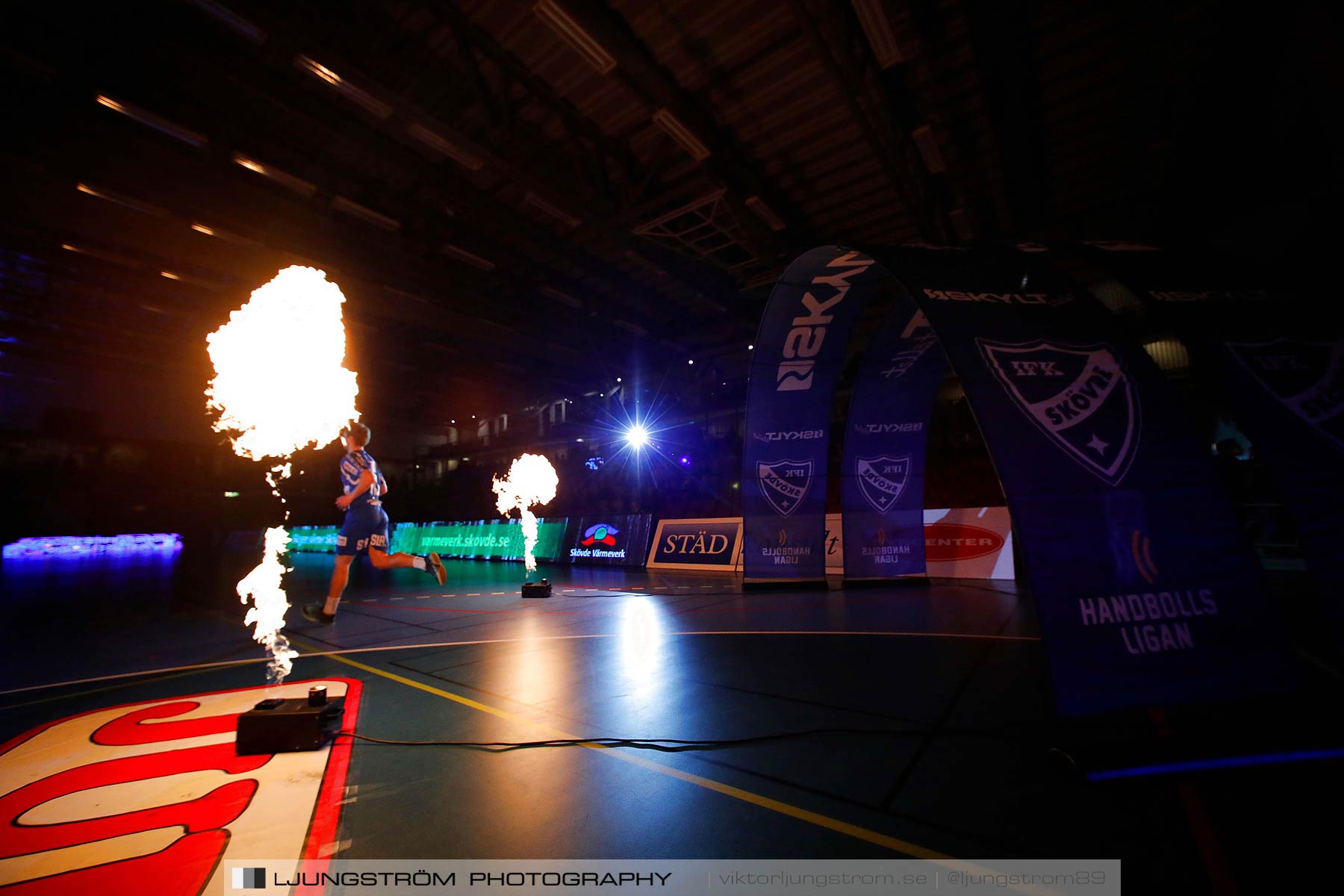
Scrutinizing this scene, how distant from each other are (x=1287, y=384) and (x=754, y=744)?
13.6 feet

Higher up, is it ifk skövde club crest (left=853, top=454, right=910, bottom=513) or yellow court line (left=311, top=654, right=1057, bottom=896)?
ifk skövde club crest (left=853, top=454, right=910, bottom=513)

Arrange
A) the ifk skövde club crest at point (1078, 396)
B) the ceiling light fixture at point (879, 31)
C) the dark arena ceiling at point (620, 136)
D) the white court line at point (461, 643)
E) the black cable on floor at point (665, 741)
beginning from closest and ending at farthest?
the black cable on floor at point (665, 741)
the ifk skövde club crest at point (1078, 396)
the white court line at point (461, 643)
the ceiling light fixture at point (879, 31)
the dark arena ceiling at point (620, 136)

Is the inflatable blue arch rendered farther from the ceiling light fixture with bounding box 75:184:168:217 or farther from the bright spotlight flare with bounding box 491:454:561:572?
the bright spotlight flare with bounding box 491:454:561:572

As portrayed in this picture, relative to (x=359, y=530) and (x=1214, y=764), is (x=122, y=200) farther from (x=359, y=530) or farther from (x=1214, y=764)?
(x=1214, y=764)

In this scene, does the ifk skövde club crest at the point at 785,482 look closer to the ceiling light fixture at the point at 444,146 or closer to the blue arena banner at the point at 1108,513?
the blue arena banner at the point at 1108,513

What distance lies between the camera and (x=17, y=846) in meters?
2.17

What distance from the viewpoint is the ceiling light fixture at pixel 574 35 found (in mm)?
5902

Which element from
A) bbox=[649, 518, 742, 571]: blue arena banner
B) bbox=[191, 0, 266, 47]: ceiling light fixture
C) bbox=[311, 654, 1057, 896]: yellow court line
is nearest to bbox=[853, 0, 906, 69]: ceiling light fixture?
bbox=[191, 0, 266, 47]: ceiling light fixture

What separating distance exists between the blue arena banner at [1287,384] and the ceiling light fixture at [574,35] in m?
6.24

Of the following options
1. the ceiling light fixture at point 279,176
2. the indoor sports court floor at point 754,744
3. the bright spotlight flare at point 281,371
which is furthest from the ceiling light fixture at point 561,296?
the indoor sports court floor at point 754,744

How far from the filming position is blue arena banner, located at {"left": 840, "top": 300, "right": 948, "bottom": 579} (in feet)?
28.2

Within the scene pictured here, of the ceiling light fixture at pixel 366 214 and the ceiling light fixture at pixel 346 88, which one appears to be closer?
the ceiling light fixture at pixel 346 88

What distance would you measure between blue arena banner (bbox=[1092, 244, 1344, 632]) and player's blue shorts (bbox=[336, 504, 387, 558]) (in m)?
8.58

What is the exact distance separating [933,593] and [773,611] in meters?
2.95
